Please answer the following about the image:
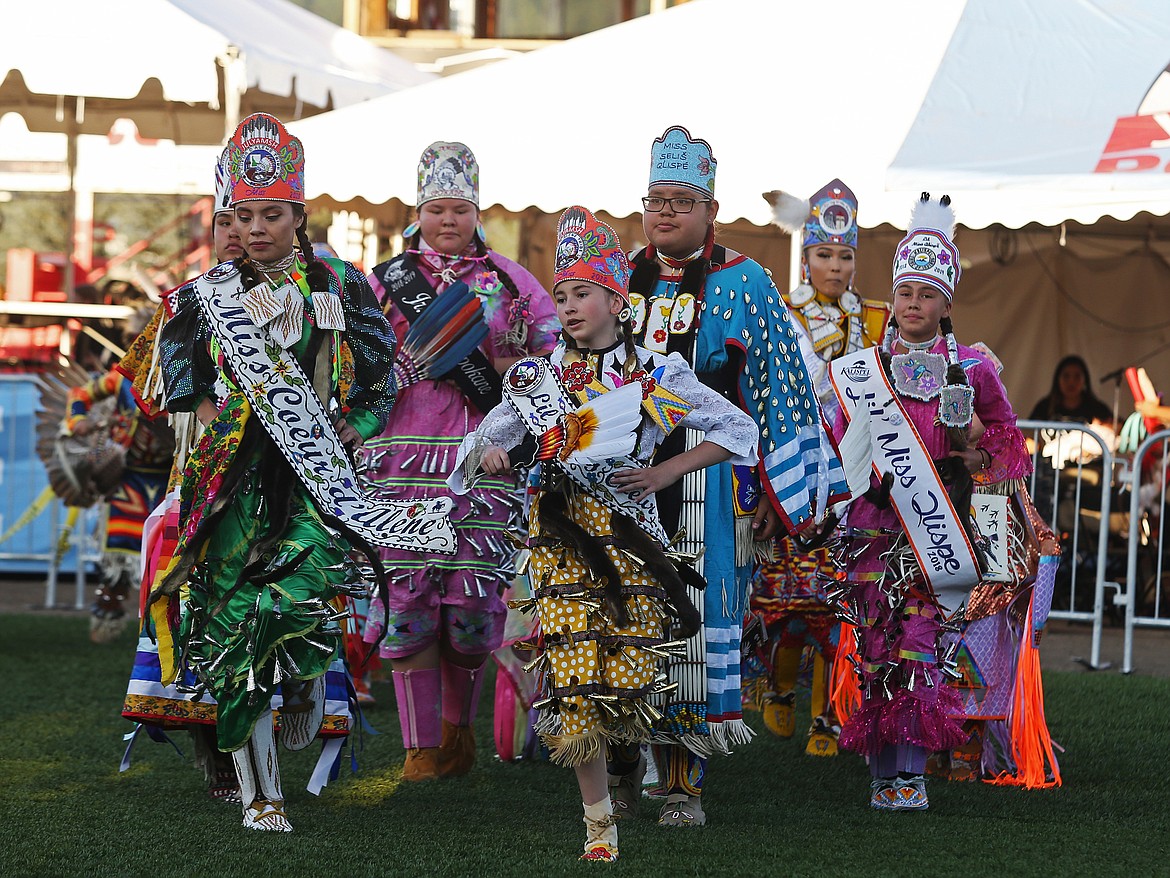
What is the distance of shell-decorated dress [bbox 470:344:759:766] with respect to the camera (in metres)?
4.50

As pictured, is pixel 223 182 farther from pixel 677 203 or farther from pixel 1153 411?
pixel 1153 411

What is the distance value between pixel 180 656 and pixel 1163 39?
7.03 meters

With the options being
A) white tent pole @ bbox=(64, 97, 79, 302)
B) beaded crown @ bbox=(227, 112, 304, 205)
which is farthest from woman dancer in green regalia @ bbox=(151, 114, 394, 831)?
white tent pole @ bbox=(64, 97, 79, 302)

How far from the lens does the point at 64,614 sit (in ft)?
33.5

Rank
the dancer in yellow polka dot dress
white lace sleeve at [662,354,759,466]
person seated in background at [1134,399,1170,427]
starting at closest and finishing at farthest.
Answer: the dancer in yellow polka dot dress → white lace sleeve at [662,354,759,466] → person seated in background at [1134,399,1170,427]

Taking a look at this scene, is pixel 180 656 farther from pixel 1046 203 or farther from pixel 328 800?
pixel 1046 203

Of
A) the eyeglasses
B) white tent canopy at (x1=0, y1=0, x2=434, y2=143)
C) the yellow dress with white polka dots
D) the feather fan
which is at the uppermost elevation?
white tent canopy at (x1=0, y1=0, x2=434, y2=143)

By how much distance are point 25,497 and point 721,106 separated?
5008mm

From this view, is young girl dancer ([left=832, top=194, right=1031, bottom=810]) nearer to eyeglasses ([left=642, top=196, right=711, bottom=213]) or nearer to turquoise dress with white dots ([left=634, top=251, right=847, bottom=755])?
turquoise dress with white dots ([left=634, top=251, right=847, bottom=755])

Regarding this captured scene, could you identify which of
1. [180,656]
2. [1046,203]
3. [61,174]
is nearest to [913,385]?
[180,656]

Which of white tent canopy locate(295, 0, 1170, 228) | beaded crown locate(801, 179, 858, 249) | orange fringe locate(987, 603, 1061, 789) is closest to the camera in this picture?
orange fringe locate(987, 603, 1061, 789)

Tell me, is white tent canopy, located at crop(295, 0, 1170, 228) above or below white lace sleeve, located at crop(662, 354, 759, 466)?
above

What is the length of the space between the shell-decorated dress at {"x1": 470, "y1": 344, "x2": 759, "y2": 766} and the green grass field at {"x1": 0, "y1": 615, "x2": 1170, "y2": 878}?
1.21 ft

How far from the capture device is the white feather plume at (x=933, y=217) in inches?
228
